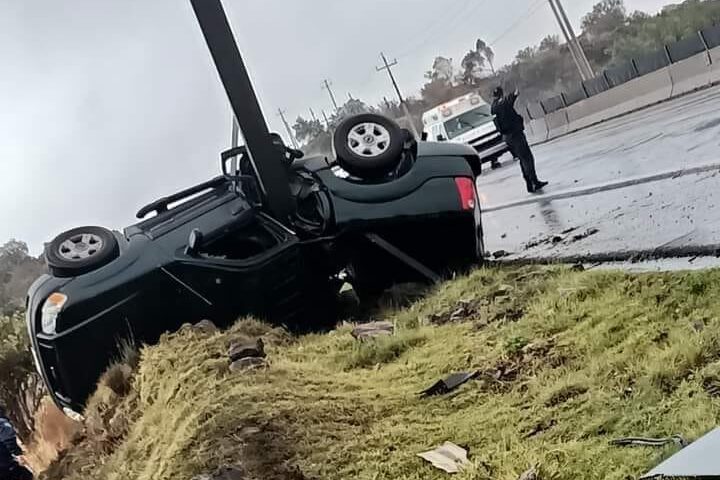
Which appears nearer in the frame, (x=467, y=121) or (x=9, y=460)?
(x=9, y=460)

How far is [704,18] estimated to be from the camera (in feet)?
135

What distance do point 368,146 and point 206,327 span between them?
1.93m

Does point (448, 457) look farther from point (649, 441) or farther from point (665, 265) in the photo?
point (665, 265)

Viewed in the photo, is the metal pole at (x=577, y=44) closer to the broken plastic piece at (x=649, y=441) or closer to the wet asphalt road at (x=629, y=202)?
the wet asphalt road at (x=629, y=202)

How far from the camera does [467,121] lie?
86.5 ft

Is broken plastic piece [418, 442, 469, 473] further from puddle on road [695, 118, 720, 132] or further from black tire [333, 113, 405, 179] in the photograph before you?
puddle on road [695, 118, 720, 132]

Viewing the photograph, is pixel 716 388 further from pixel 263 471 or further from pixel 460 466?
pixel 263 471

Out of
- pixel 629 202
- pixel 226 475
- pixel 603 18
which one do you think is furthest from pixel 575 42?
pixel 226 475

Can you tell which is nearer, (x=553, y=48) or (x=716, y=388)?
(x=716, y=388)

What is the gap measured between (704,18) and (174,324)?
40194 mm

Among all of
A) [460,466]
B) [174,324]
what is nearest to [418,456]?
[460,466]

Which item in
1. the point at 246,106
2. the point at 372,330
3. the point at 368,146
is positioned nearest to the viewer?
the point at 372,330

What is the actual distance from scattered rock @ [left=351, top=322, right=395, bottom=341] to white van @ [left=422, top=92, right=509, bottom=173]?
19.0 meters

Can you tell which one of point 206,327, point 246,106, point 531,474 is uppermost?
point 246,106
